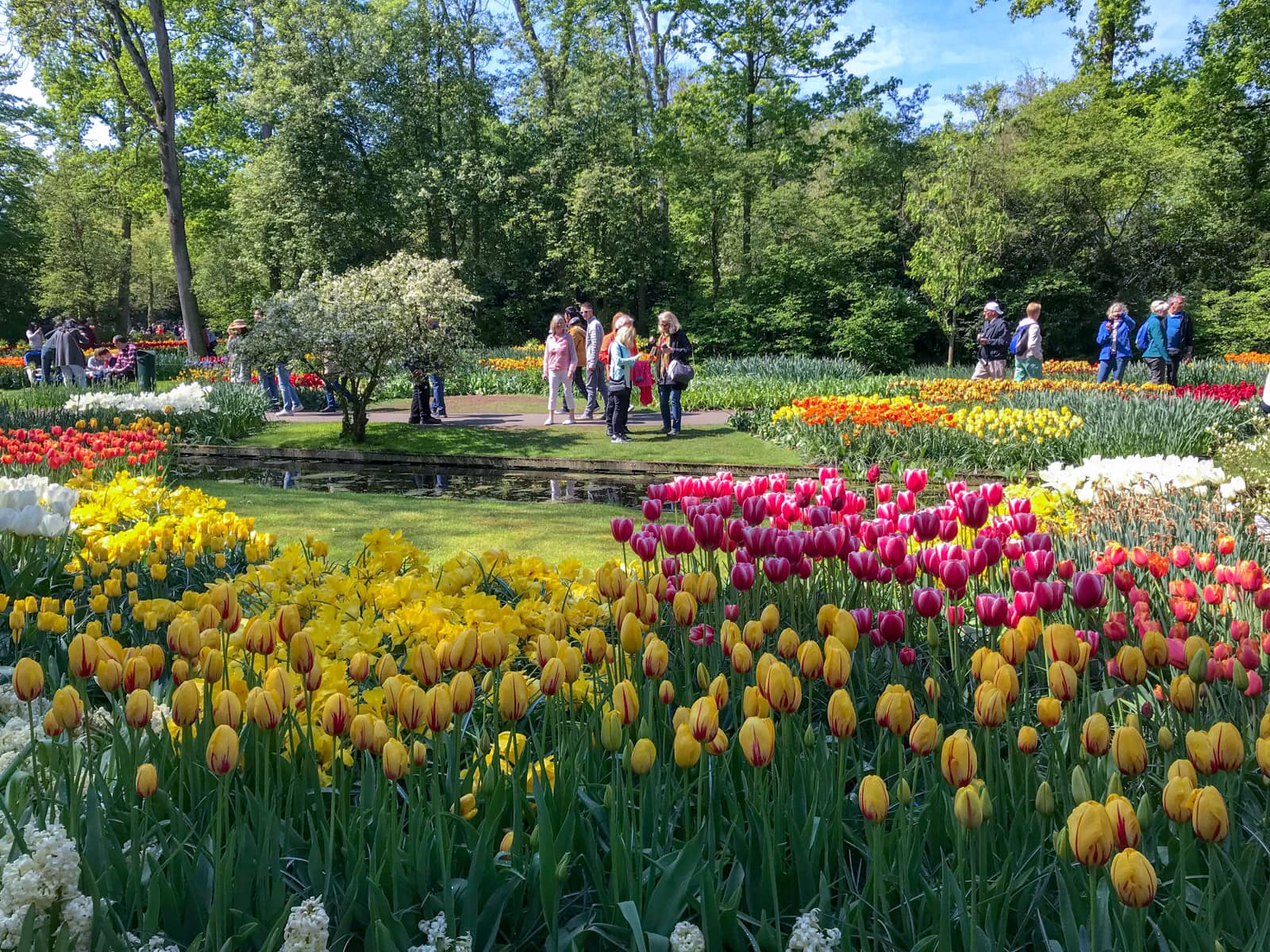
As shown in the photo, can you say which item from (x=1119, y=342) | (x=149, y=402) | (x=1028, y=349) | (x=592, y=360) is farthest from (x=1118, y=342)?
(x=149, y=402)

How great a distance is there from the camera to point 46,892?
1485 millimetres

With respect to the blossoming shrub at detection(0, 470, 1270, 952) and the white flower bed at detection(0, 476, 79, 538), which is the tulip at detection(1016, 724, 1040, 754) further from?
the white flower bed at detection(0, 476, 79, 538)

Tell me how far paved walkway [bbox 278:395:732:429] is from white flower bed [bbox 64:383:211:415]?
2452mm

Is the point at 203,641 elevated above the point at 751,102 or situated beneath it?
situated beneath

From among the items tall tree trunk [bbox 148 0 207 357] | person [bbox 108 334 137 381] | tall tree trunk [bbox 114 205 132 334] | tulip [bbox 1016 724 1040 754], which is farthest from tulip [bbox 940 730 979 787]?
tall tree trunk [bbox 114 205 132 334]

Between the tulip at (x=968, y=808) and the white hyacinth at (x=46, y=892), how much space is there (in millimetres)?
1354

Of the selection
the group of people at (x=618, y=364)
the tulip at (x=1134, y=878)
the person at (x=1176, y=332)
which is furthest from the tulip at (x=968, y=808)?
the person at (x=1176, y=332)

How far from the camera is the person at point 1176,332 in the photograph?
15.0 m

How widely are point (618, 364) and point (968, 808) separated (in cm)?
1116

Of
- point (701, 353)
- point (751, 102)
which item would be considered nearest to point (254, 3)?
point (751, 102)

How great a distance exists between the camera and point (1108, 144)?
90.2ft

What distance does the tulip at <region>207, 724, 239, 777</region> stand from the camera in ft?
5.31

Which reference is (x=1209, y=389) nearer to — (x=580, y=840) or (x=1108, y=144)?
(x=580, y=840)

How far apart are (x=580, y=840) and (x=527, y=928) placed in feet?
0.62
